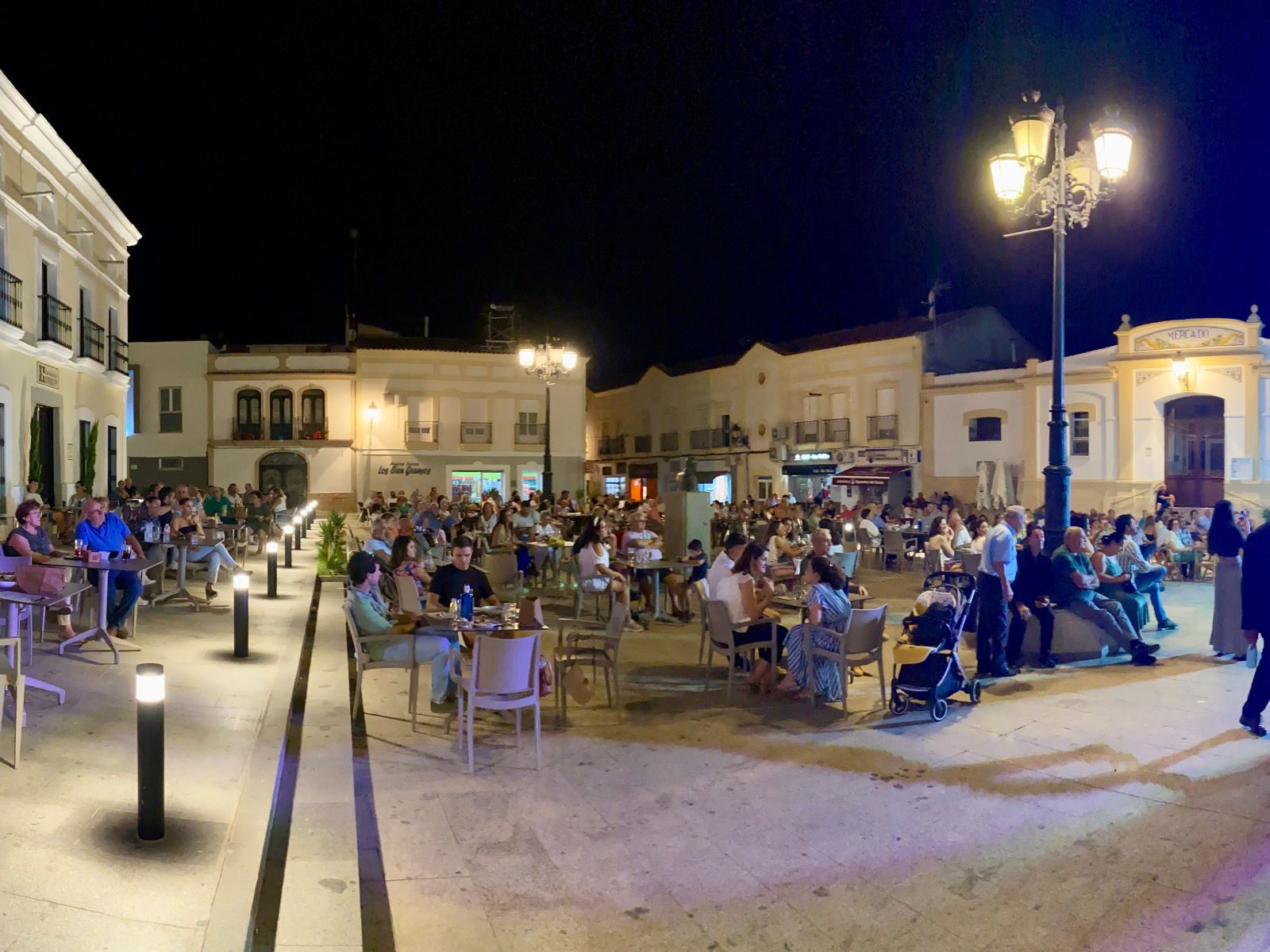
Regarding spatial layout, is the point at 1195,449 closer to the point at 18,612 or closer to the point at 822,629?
the point at 822,629

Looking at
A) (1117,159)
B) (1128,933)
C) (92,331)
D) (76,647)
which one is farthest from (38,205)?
(1128,933)

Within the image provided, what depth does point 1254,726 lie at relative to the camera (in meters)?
6.00

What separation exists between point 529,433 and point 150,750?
1318 inches

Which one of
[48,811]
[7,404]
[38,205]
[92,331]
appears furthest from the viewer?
[92,331]

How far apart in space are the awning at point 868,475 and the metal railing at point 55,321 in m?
24.1

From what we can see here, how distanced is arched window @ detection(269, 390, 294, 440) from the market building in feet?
44.1

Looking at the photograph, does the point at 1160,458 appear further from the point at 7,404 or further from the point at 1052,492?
the point at 7,404

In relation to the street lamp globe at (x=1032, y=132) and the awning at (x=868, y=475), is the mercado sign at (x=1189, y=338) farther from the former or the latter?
the street lamp globe at (x=1032, y=132)

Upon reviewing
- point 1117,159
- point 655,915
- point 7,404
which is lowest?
point 655,915

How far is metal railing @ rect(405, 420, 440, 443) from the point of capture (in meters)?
36.0

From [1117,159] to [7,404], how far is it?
56.4ft

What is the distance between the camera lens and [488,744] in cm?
592

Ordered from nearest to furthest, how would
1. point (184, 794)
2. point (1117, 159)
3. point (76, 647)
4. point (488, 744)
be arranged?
point (184, 794) < point (488, 744) < point (76, 647) < point (1117, 159)

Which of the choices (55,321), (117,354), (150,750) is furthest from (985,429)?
(150,750)
